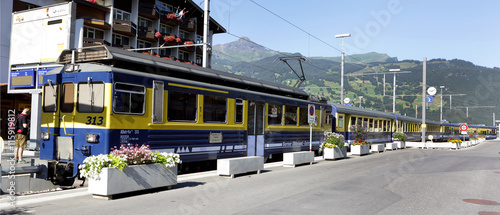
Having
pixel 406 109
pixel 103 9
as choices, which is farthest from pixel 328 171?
pixel 406 109

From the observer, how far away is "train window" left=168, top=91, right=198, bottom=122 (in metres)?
11.5

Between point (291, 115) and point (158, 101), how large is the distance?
27.2ft

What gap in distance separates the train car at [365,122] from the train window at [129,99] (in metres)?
15.7

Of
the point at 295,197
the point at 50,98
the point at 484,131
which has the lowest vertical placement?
the point at 295,197

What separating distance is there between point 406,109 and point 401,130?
3880 inches

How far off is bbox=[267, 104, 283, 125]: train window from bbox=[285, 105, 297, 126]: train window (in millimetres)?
517

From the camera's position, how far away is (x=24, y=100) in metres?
29.8

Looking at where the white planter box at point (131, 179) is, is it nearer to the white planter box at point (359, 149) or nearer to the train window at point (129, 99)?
the train window at point (129, 99)

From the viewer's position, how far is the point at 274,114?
16828mm

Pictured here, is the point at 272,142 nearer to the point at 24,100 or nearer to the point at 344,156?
the point at 344,156

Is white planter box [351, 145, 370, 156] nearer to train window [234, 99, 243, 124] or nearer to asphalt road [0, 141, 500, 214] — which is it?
asphalt road [0, 141, 500, 214]

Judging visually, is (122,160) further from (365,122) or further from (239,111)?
(365,122)

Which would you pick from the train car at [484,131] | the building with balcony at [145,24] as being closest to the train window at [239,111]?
the building with balcony at [145,24]

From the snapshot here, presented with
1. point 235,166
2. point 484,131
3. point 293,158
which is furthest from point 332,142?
point 484,131
